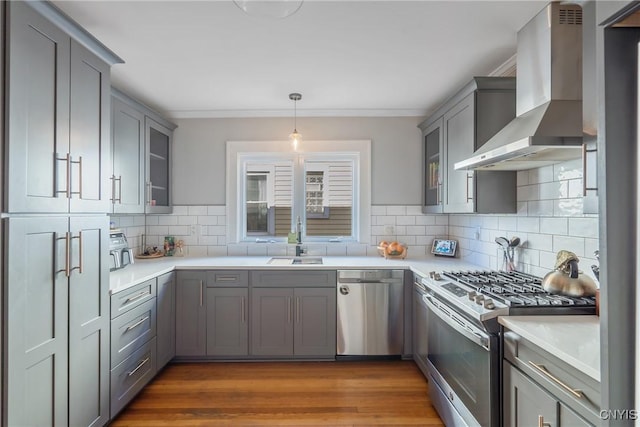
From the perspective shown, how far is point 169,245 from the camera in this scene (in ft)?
11.1

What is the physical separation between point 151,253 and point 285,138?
5.96ft

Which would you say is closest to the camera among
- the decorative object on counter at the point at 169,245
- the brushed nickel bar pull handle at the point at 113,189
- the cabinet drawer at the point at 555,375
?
the cabinet drawer at the point at 555,375

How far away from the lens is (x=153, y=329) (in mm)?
2496

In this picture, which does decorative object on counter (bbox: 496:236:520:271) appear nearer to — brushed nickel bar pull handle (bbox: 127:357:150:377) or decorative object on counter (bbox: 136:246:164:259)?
brushed nickel bar pull handle (bbox: 127:357:150:377)

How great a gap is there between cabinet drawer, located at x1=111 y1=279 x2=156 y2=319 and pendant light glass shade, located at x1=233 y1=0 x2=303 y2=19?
71.0 inches

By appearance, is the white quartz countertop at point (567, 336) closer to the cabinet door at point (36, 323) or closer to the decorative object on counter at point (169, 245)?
the cabinet door at point (36, 323)

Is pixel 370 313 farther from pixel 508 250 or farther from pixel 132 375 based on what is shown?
pixel 132 375

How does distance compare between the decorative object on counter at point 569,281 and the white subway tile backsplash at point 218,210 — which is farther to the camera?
the white subway tile backsplash at point 218,210

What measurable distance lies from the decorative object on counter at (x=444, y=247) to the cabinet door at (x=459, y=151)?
24.1 inches

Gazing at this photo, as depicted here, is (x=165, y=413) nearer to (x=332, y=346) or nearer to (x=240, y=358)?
(x=240, y=358)

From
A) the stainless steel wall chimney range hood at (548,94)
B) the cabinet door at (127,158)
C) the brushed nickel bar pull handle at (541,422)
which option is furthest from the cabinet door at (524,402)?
the cabinet door at (127,158)

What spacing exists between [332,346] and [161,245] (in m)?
A: 2.09

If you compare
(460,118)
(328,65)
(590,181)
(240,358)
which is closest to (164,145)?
(328,65)

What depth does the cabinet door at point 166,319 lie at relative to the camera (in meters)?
2.58
